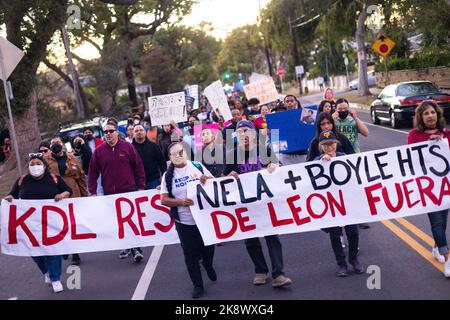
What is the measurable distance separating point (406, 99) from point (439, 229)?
14.9 m

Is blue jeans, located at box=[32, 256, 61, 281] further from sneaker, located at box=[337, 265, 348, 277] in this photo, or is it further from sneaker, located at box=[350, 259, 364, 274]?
sneaker, located at box=[350, 259, 364, 274]

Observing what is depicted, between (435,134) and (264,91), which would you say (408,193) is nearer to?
(435,134)

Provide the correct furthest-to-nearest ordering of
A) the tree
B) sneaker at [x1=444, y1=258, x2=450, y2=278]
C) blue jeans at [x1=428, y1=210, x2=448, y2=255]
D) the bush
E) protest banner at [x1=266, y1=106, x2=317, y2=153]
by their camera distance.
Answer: the bush
the tree
protest banner at [x1=266, y1=106, x2=317, y2=153]
blue jeans at [x1=428, y1=210, x2=448, y2=255]
sneaker at [x1=444, y1=258, x2=450, y2=278]

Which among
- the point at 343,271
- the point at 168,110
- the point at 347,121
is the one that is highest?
the point at 168,110

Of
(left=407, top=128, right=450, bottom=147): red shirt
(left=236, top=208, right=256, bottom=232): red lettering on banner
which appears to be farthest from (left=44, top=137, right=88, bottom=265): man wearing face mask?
(left=407, top=128, right=450, bottom=147): red shirt

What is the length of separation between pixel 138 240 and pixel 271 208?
1700 millimetres

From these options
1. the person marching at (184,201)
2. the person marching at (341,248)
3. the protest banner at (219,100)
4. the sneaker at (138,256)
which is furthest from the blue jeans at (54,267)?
the protest banner at (219,100)

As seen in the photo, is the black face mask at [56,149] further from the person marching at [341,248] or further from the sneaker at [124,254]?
the person marching at [341,248]

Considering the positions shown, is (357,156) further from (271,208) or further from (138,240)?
(138,240)

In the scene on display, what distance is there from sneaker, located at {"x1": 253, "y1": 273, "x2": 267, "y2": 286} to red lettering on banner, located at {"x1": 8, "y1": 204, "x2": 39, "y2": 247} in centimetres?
267

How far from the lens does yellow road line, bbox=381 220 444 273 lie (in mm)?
6467

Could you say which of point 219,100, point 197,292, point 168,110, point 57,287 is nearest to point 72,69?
point 219,100

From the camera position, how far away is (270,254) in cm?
645

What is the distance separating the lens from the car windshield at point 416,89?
21.0 meters
